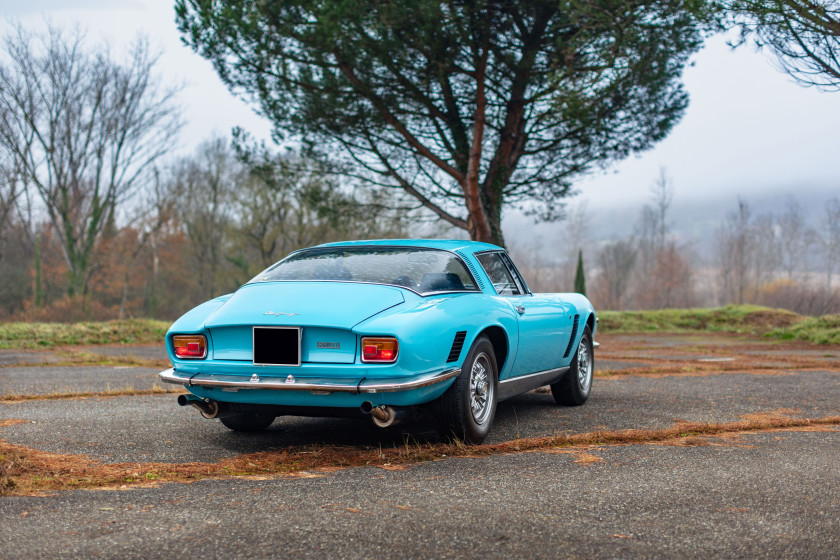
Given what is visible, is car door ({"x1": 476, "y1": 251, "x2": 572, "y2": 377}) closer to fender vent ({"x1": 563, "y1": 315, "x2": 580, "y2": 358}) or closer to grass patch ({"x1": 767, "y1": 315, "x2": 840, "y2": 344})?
fender vent ({"x1": 563, "y1": 315, "x2": 580, "y2": 358})

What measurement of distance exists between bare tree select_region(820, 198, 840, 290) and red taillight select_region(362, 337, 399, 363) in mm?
68853

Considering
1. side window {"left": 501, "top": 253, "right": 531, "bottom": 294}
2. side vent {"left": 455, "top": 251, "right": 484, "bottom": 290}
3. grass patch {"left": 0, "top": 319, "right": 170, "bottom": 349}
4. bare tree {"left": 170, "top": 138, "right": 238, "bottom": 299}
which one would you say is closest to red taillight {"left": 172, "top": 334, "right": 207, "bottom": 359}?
side vent {"left": 455, "top": 251, "right": 484, "bottom": 290}

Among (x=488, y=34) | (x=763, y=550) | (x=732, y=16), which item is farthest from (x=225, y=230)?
(x=763, y=550)

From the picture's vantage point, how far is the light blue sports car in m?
4.51

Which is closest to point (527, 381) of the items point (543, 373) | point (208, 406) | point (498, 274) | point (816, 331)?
point (543, 373)

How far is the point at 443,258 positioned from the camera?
566 cm

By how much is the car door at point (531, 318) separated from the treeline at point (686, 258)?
58.8 meters

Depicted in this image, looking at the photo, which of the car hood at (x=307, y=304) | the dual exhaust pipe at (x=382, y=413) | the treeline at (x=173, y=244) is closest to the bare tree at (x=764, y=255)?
the treeline at (x=173, y=244)

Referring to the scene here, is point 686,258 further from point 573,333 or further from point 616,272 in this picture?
point 573,333

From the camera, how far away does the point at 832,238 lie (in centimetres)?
6594

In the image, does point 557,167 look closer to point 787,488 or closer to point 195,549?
point 787,488

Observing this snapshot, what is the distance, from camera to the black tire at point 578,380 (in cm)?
714

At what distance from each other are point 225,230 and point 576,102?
33.4 m

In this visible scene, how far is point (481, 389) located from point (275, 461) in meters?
1.48
